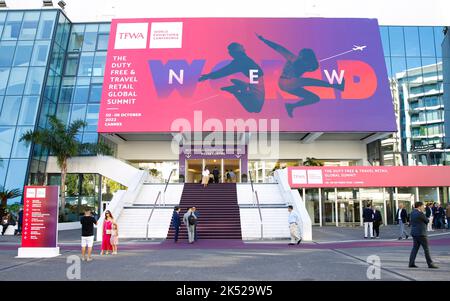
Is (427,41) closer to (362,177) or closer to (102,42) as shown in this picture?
(362,177)

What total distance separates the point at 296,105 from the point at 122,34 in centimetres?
1434

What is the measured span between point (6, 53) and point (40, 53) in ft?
9.07

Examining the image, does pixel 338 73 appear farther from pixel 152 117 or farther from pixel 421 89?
pixel 152 117

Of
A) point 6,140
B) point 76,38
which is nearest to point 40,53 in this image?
point 76,38

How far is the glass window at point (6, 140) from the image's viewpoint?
26547mm

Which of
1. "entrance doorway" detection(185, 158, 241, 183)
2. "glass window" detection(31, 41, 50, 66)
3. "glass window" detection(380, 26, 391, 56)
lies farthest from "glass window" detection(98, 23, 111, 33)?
"glass window" detection(380, 26, 391, 56)

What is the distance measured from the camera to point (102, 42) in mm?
33938

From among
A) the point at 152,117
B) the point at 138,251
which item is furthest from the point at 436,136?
the point at 138,251

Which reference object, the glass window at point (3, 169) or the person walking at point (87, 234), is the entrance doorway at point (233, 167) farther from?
the person walking at point (87, 234)

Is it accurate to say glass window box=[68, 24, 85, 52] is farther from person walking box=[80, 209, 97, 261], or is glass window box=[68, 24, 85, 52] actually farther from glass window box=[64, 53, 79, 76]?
person walking box=[80, 209, 97, 261]

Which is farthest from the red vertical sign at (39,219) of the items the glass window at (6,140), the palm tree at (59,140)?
the glass window at (6,140)

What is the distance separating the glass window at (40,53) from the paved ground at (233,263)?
20.1 m

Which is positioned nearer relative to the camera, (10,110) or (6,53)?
(10,110)

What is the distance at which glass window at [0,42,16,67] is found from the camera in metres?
30.1
